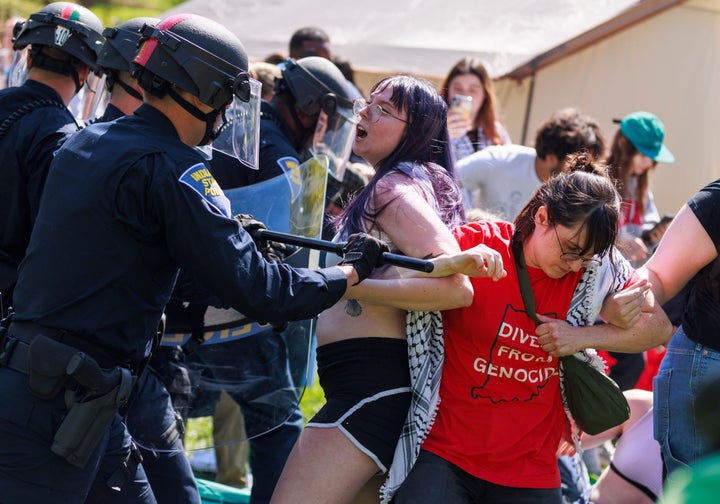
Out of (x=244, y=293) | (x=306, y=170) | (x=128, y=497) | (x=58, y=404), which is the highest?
(x=306, y=170)

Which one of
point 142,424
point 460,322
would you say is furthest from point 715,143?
point 142,424

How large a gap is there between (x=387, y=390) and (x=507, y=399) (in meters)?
0.40

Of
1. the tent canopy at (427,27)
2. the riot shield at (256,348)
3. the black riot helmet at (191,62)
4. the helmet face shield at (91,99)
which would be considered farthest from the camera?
the tent canopy at (427,27)

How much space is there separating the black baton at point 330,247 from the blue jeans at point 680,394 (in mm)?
1038

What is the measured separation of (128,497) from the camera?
118 inches

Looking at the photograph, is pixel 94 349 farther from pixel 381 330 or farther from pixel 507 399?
pixel 507 399

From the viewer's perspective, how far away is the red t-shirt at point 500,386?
3.15 metres

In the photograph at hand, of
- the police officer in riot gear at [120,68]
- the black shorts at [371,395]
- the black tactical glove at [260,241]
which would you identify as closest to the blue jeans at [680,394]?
the black shorts at [371,395]

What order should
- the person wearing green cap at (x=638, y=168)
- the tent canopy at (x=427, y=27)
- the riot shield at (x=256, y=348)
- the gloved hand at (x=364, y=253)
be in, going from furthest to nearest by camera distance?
the tent canopy at (x=427, y=27) → the person wearing green cap at (x=638, y=168) → the riot shield at (x=256, y=348) → the gloved hand at (x=364, y=253)

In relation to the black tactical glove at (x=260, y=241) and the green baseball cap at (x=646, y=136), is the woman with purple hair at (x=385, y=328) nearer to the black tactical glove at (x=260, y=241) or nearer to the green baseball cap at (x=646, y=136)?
the black tactical glove at (x=260, y=241)

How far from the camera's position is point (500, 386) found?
3.19m

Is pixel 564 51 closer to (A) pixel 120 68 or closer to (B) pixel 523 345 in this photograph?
(A) pixel 120 68

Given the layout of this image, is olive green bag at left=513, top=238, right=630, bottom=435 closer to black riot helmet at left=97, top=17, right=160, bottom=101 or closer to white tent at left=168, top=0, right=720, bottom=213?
black riot helmet at left=97, top=17, right=160, bottom=101

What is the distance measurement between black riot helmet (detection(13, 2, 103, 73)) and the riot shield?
954 millimetres
